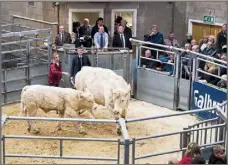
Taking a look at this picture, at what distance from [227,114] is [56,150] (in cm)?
317

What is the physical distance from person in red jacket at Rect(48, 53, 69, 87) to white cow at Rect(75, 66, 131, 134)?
681mm

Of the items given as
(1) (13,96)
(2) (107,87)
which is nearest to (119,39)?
(1) (13,96)

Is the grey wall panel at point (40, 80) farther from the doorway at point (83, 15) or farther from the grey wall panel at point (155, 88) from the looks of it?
the doorway at point (83, 15)

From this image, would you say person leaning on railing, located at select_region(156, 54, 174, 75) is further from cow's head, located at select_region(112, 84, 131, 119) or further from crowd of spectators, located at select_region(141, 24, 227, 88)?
cow's head, located at select_region(112, 84, 131, 119)

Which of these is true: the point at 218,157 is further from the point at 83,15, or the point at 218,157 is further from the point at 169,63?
the point at 83,15

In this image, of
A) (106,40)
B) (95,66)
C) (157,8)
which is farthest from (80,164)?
(157,8)

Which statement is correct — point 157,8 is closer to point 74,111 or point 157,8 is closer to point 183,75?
point 183,75

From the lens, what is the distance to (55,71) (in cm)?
1295

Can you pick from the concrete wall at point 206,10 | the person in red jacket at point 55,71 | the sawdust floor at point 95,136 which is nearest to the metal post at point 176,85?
the sawdust floor at point 95,136

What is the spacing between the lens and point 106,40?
14547 mm

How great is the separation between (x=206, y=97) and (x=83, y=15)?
230 inches

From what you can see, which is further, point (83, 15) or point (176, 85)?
point (83, 15)

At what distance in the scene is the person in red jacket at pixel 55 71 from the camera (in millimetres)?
12914

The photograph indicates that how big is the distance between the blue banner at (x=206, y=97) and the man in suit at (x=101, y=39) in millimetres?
2872
